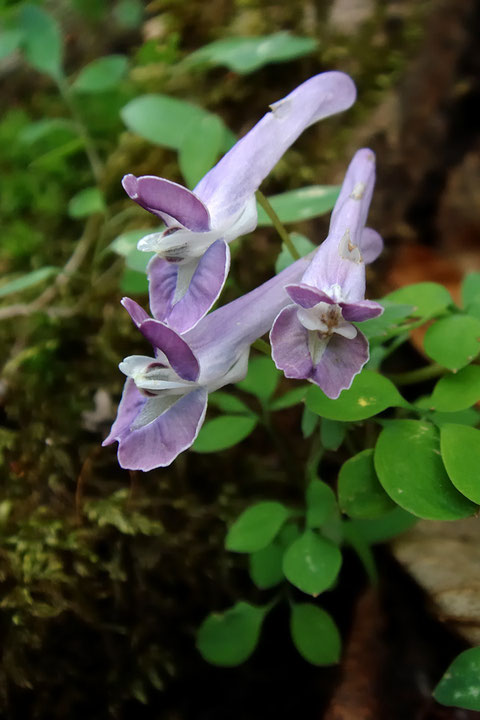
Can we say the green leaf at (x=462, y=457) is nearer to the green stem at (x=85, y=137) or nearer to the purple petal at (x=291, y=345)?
the purple petal at (x=291, y=345)

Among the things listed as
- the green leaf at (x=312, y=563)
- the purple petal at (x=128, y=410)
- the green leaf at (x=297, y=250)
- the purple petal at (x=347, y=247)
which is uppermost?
the purple petal at (x=347, y=247)

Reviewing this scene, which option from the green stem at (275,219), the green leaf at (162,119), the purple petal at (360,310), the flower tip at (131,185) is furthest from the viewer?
the green leaf at (162,119)

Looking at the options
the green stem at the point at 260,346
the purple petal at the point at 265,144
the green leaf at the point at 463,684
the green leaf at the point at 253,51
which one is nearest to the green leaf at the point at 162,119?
the green leaf at the point at 253,51

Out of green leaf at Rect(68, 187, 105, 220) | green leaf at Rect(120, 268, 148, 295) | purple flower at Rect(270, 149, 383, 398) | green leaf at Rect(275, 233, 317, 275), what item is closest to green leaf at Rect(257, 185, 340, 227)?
green leaf at Rect(275, 233, 317, 275)

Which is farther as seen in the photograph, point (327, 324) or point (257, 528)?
point (257, 528)

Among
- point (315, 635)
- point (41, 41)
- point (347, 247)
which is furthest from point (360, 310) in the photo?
point (41, 41)

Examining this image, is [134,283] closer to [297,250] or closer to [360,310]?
[297,250]
